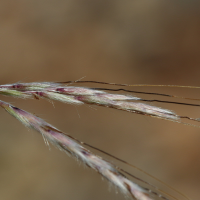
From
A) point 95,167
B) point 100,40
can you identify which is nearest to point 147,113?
point 95,167

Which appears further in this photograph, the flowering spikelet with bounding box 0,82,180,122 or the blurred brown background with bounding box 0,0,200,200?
the blurred brown background with bounding box 0,0,200,200

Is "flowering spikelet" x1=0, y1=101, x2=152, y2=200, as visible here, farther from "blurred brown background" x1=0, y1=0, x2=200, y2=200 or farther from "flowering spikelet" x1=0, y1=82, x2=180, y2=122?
"blurred brown background" x1=0, y1=0, x2=200, y2=200

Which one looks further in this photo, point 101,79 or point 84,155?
point 101,79

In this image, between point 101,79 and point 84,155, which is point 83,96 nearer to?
point 84,155

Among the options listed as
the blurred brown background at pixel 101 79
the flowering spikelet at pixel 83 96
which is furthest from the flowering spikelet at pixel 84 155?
the blurred brown background at pixel 101 79

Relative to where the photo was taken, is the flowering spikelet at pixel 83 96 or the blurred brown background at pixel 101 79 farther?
the blurred brown background at pixel 101 79

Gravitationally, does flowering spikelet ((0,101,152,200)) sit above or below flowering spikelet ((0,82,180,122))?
below

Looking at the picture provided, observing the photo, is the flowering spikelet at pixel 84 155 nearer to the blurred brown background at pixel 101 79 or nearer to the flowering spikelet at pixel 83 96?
the flowering spikelet at pixel 83 96

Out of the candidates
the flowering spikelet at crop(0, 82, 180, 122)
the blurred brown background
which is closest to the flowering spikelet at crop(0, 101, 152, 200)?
the flowering spikelet at crop(0, 82, 180, 122)

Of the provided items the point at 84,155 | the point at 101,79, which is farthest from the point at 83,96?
the point at 101,79
